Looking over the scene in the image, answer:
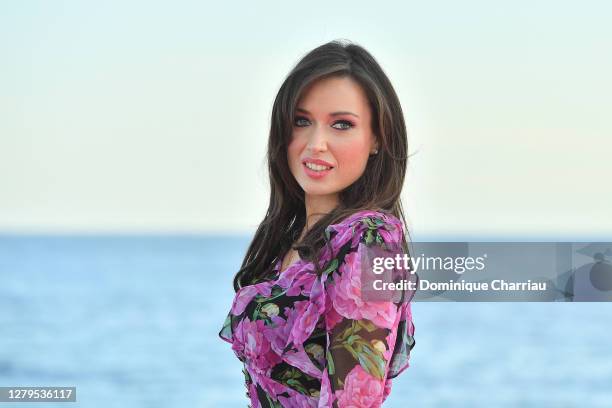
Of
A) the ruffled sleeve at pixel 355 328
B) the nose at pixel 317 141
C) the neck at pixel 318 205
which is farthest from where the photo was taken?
the neck at pixel 318 205

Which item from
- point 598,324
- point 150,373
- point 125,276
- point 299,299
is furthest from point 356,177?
point 125,276

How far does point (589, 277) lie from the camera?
3.95 metres

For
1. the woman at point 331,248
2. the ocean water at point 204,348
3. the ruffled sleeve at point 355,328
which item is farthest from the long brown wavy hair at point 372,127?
the ocean water at point 204,348

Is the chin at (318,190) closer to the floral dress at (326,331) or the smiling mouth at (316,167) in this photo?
the smiling mouth at (316,167)

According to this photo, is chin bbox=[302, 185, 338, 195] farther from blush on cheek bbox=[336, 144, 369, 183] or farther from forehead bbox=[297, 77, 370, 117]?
forehead bbox=[297, 77, 370, 117]

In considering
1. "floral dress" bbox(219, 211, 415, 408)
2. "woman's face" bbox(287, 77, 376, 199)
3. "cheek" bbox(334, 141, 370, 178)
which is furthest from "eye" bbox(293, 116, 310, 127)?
"floral dress" bbox(219, 211, 415, 408)

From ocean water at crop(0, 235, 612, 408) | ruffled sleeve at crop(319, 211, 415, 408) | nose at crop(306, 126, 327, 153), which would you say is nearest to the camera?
ruffled sleeve at crop(319, 211, 415, 408)

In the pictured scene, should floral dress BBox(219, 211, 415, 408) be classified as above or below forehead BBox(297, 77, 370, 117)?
below

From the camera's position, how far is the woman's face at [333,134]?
2.28m

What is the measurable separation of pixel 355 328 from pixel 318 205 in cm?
47

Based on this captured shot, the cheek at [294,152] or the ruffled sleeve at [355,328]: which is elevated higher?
the cheek at [294,152]

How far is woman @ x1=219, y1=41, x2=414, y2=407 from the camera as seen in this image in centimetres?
204

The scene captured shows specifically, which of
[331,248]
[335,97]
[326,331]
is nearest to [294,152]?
[335,97]

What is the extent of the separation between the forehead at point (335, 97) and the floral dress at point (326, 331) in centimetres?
26
